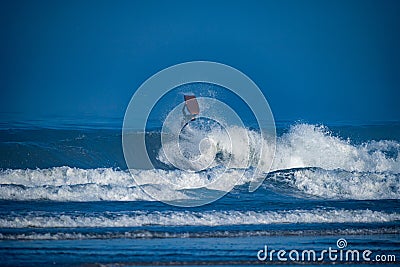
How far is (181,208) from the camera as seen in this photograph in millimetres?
12758

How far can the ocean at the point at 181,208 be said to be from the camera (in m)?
9.52

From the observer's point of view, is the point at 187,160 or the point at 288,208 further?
the point at 187,160

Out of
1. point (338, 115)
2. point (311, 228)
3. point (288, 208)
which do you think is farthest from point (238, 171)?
point (338, 115)

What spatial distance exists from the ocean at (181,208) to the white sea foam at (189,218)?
0.8 inches

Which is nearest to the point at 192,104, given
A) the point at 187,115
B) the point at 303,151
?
the point at 187,115

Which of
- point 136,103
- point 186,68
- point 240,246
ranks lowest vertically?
point 240,246

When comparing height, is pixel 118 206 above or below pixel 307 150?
below

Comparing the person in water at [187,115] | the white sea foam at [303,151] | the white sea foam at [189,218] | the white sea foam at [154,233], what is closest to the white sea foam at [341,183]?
the white sea foam at [303,151]

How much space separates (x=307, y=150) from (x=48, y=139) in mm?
7263

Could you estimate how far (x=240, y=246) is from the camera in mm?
9953

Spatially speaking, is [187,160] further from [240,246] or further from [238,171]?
[240,246]

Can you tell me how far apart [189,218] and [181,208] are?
106 centimetres

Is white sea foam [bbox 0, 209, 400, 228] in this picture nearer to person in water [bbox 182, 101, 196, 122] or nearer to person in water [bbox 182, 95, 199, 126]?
person in water [bbox 182, 101, 196, 122]

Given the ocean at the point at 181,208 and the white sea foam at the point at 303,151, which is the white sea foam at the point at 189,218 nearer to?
the ocean at the point at 181,208
